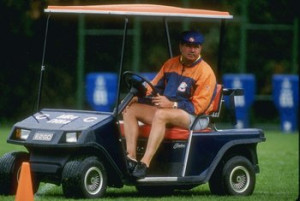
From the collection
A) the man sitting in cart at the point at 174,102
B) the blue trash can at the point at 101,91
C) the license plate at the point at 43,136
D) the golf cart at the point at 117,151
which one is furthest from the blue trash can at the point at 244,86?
the license plate at the point at 43,136

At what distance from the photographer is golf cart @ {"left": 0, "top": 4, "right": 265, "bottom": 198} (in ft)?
39.5

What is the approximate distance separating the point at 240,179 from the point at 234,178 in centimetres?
8

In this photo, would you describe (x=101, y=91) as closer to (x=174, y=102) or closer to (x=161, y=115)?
(x=174, y=102)

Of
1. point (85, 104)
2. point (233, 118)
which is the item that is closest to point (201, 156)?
point (233, 118)

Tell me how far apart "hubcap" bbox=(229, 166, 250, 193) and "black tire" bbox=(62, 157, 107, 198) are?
1.61m

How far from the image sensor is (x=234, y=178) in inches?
522

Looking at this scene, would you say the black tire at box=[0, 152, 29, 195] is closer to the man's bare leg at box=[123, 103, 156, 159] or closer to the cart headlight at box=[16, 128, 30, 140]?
the cart headlight at box=[16, 128, 30, 140]

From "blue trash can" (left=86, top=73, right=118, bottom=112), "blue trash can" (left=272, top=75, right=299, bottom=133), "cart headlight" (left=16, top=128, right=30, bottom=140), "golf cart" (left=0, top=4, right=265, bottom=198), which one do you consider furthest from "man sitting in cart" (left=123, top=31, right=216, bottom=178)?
"blue trash can" (left=272, top=75, right=299, bottom=133)

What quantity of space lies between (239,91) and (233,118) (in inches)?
13.6

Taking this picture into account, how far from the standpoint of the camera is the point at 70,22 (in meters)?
29.2

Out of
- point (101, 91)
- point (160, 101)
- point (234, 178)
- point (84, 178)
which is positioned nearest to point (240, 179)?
point (234, 178)

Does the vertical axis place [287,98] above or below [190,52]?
below

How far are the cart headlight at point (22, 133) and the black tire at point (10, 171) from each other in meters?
0.27

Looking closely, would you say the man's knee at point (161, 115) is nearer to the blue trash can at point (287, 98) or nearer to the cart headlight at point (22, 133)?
the cart headlight at point (22, 133)
